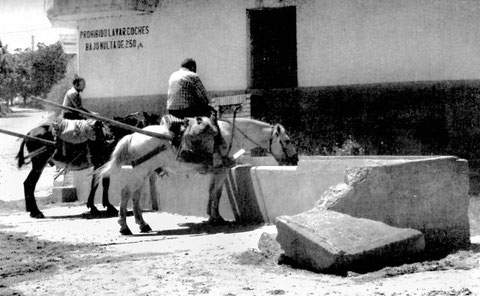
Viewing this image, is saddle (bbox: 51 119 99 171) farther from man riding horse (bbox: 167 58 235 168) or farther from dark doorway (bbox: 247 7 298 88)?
dark doorway (bbox: 247 7 298 88)

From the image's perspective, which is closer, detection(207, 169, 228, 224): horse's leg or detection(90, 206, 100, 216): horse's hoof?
detection(207, 169, 228, 224): horse's leg

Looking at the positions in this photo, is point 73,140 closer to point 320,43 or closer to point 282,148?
point 282,148

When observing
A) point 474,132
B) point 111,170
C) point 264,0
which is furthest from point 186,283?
point 264,0

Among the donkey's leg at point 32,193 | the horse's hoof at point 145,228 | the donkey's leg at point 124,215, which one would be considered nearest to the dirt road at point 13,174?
the donkey's leg at point 32,193

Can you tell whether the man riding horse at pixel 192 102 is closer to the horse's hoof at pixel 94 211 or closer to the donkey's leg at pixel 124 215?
the donkey's leg at pixel 124 215

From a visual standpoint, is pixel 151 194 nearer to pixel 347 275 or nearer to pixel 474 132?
pixel 474 132

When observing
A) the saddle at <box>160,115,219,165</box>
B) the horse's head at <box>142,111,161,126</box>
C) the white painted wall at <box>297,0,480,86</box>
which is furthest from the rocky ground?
the white painted wall at <box>297,0,480,86</box>

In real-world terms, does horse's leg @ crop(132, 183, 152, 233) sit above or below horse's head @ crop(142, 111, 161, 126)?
below

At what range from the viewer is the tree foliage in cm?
5844

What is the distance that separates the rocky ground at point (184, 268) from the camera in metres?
7.24

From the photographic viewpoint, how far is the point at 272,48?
60.0ft

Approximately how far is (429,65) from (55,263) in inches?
354

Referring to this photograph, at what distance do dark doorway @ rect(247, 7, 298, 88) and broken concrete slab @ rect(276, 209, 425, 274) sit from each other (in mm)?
9544

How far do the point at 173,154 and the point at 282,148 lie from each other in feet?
5.34
